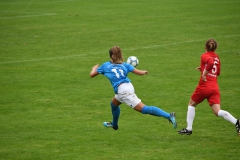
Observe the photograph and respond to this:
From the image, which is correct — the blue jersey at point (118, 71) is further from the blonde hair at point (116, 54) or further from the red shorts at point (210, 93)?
the red shorts at point (210, 93)

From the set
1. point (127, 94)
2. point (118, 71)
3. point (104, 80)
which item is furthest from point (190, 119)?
point (104, 80)

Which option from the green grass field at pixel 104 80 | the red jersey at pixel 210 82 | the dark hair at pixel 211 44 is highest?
the dark hair at pixel 211 44

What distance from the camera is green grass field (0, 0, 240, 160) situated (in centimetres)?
1067

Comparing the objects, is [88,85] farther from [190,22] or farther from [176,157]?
[190,22]

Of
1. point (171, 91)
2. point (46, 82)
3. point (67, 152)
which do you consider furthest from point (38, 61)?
point (67, 152)

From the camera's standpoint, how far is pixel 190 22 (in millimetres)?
28641

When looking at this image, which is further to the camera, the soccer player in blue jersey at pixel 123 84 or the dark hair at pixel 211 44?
the soccer player in blue jersey at pixel 123 84

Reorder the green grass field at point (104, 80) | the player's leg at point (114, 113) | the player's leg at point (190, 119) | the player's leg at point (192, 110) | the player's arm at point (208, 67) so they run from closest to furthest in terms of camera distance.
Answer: the player's arm at point (208, 67), the green grass field at point (104, 80), the player's leg at point (192, 110), the player's leg at point (190, 119), the player's leg at point (114, 113)

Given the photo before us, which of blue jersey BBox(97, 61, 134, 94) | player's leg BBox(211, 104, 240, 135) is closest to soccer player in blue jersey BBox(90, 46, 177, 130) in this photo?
blue jersey BBox(97, 61, 134, 94)

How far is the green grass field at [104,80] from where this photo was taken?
10672mm

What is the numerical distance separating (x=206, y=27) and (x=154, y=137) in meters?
16.7

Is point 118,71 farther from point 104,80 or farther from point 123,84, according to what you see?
point 104,80

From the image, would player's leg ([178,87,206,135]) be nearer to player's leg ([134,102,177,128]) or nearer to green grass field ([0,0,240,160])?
green grass field ([0,0,240,160])

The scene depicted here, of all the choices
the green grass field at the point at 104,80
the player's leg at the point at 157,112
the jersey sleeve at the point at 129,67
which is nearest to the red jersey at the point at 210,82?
the player's leg at the point at 157,112
